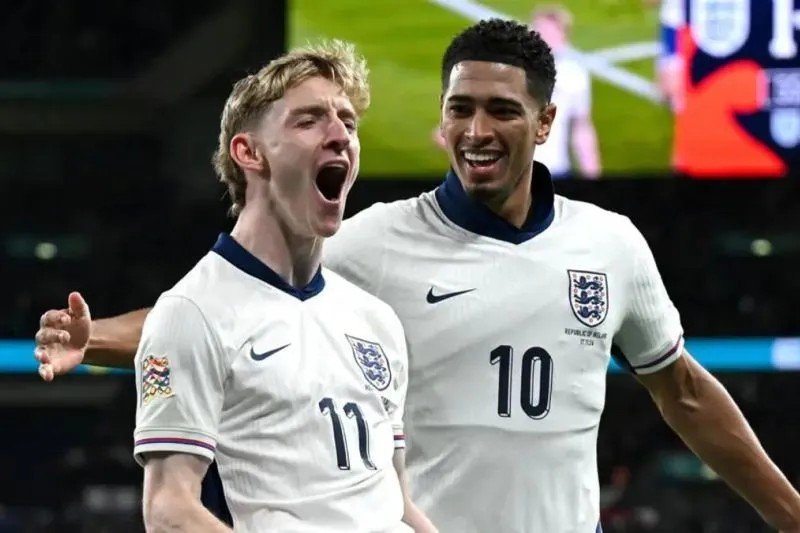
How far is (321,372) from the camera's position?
6.95 feet

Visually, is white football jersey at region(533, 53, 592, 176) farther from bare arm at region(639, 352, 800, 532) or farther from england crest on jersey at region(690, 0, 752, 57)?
bare arm at region(639, 352, 800, 532)

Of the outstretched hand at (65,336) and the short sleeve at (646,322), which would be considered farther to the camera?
the short sleeve at (646,322)

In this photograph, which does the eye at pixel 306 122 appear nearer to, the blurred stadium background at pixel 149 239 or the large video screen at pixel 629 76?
the large video screen at pixel 629 76

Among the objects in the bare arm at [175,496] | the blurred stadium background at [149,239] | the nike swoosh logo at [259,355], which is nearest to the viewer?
the bare arm at [175,496]

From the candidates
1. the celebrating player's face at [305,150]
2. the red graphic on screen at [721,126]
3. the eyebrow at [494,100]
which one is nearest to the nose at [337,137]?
the celebrating player's face at [305,150]

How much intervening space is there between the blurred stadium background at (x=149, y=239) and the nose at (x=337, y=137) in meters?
6.17

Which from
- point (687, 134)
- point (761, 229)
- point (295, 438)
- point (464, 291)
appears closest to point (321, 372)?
point (295, 438)

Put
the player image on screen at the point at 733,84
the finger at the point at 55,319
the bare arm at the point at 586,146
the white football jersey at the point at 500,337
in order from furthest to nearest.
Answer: the bare arm at the point at 586,146
the player image on screen at the point at 733,84
the white football jersey at the point at 500,337
the finger at the point at 55,319

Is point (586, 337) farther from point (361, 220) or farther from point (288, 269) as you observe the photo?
point (288, 269)

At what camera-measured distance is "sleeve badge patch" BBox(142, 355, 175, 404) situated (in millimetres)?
1996

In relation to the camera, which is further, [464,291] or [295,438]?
[464,291]

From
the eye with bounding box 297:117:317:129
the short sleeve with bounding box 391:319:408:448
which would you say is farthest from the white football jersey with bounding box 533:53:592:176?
the eye with bounding box 297:117:317:129

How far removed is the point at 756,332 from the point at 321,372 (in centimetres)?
715

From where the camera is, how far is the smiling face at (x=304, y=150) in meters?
2.19
